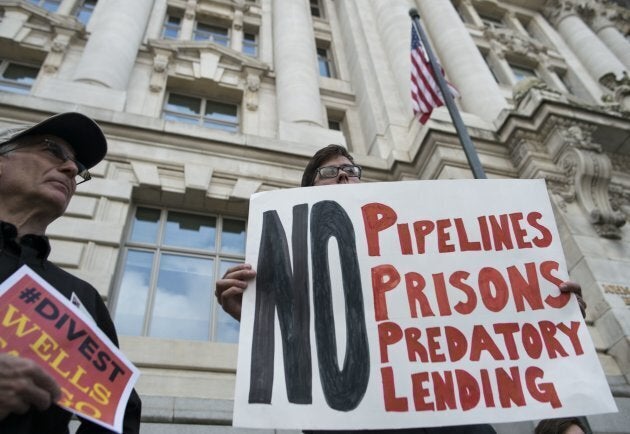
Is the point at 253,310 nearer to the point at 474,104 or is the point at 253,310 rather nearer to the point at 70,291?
the point at 70,291

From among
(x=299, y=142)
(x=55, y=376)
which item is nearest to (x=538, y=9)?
(x=299, y=142)

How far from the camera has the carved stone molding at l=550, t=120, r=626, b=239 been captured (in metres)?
8.79

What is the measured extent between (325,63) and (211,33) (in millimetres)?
4479

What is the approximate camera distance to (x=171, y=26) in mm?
15398

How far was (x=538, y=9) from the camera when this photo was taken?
23.2m

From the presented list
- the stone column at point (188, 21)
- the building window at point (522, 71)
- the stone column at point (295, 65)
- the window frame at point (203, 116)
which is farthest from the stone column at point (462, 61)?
the stone column at point (188, 21)

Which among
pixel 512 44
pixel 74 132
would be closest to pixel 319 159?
pixel 74 132

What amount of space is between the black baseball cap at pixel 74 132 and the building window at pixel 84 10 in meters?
13.7

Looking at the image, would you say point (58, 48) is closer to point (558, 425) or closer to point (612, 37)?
point (558, 425)

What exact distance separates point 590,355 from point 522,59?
19610mm

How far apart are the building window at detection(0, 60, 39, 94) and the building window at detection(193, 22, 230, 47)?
552cm

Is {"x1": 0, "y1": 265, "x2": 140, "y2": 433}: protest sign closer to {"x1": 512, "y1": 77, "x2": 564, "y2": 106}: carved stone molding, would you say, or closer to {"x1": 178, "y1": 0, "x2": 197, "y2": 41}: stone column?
{"x1": 512, "y1": 77, "x2": 564, "y2": 106}: carved stone molding

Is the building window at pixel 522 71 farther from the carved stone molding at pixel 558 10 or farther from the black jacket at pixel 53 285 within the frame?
the black jacket at pixel 53 285

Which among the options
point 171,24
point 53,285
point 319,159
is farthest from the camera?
point 171,24
